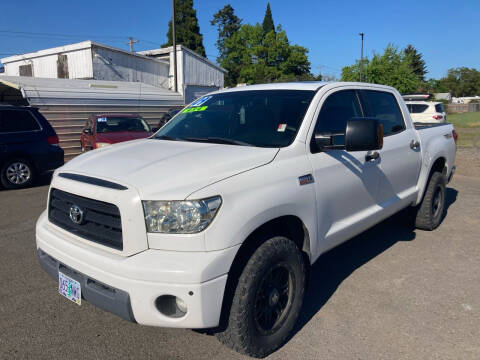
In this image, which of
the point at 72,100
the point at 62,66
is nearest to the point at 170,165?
the point at 72,100

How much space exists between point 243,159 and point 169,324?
110 centimetres

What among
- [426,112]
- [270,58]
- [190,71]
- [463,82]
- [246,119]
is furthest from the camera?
[463,82]

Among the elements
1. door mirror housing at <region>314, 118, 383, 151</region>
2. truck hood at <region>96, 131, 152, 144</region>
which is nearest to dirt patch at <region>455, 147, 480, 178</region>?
→ truck hood at <region>96, 131, 152, 144</region>

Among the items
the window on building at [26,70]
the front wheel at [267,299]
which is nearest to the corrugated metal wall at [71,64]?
the window on building at [26,70]

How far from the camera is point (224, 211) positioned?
2.27m

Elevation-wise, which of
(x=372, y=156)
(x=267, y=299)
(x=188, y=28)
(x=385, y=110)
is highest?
(x=188, y=28)

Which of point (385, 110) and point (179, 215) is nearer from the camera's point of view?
point (179, 215)

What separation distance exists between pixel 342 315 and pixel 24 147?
25.5ft

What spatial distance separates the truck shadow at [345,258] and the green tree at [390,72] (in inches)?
1305

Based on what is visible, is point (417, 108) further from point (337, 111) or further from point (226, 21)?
point (226, 21)

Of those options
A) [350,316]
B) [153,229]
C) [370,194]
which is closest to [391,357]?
[350,316]

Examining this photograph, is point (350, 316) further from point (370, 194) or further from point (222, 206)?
point (222, 206)

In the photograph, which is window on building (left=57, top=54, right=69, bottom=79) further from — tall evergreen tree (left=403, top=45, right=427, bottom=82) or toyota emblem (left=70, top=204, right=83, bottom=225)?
tall evergreen tree (left=403, top=45, right=427, bottom=82)

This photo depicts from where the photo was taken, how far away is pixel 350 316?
3.19 m
